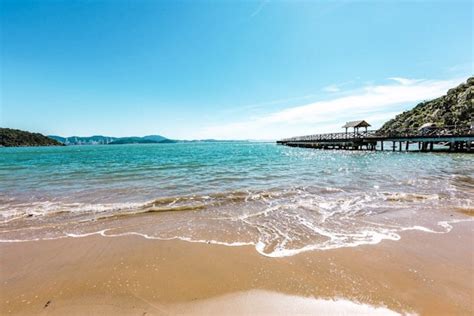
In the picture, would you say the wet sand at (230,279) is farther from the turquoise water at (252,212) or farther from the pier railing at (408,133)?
the pier railing at (408,133)

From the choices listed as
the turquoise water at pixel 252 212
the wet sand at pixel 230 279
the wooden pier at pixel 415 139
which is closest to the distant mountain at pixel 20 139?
the wooden pier at pixel 415 139

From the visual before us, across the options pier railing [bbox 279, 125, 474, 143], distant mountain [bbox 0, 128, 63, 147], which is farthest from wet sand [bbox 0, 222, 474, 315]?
distant mountain [bbox 0, 128, 63, 147]

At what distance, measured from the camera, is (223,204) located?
9312mm

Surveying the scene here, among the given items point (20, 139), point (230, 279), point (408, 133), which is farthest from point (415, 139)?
point (20, 139)

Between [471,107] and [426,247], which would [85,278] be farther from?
[471,107]

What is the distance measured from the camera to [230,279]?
4039mm

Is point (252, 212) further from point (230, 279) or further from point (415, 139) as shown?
point (415, 139)

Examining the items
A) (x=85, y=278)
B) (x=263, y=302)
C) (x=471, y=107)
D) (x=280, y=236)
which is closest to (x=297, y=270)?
(x=263, y=302)

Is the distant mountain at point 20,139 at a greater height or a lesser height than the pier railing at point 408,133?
greater

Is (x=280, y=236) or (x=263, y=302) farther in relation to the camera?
(x=280, y=236)

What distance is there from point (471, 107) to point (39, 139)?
247m

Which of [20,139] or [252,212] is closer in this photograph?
[252,212]

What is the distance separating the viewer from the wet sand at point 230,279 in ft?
11.0

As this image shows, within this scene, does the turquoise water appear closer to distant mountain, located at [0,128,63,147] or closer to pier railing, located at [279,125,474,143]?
pier railing, located at [279,125,474,143]
